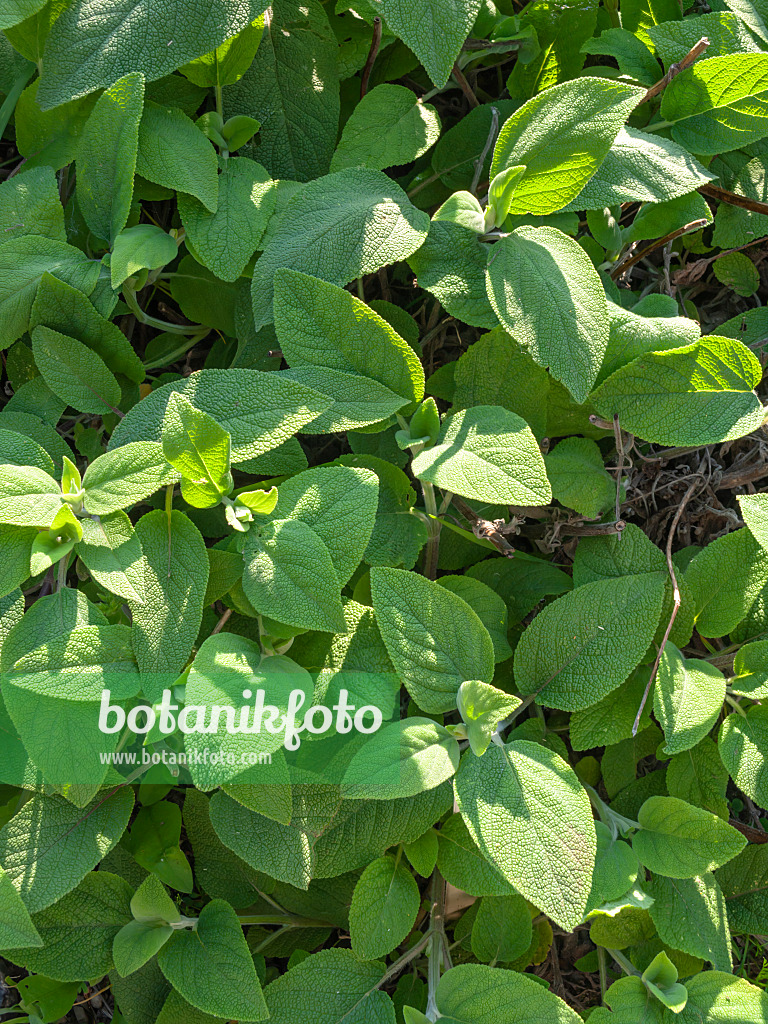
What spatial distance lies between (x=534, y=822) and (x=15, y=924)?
0.51m

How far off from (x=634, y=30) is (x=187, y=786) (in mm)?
1114

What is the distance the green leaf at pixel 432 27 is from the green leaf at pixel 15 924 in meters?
0.92

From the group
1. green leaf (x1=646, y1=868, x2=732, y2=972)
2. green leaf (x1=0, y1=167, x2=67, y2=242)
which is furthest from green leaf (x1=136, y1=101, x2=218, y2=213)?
green leaf (x1=646, y1=868, x2=732, y2=972)

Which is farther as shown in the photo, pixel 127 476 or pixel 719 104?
pixel 719 104

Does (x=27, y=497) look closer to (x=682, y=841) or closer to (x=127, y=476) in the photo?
(x=127, y=476)

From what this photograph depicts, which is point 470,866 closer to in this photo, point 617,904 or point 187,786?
point 617,904

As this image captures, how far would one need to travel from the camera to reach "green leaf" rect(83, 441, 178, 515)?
2.65ft

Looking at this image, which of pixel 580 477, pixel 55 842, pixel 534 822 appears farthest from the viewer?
pixel 580 477

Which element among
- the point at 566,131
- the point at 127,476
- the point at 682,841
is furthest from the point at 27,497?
the point at 682,841

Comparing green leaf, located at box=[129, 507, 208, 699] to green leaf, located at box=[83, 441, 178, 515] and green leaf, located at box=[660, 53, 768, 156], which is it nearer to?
green leaf, located at box=[83, 441, 178, 515]

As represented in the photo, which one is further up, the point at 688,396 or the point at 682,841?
the point at 688,396

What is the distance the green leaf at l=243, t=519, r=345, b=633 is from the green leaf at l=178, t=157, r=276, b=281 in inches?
12.2

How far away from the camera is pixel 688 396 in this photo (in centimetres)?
93

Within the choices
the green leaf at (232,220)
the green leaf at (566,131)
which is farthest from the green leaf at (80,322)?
the green leaf at (566,131)
